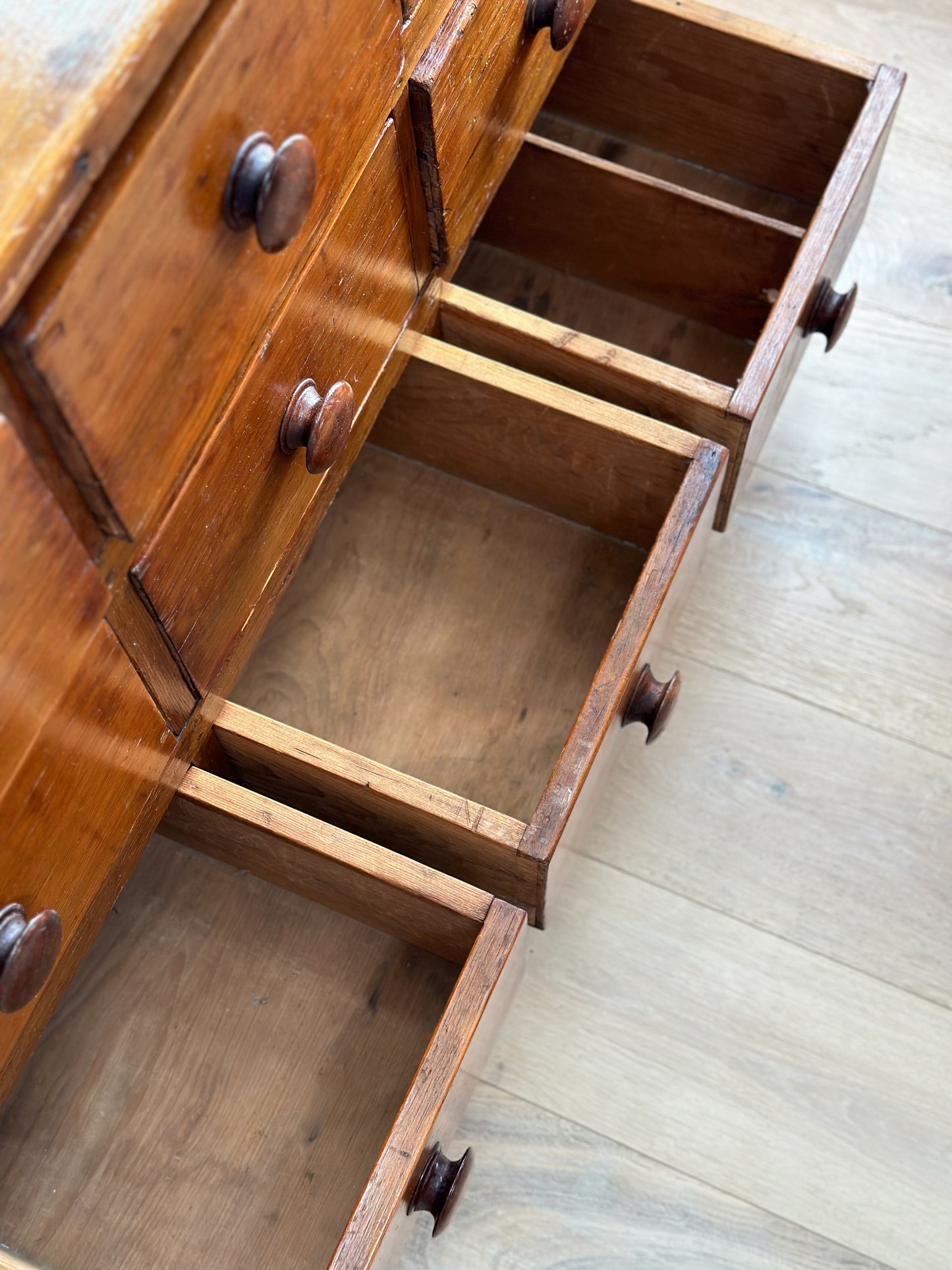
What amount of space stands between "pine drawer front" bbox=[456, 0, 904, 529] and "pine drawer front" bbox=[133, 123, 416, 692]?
0.17 meters

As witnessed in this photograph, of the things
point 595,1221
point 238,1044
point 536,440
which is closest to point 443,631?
point 536,440

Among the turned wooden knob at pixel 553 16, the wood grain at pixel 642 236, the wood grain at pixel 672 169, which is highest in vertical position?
the wood grain at pixel 672 169

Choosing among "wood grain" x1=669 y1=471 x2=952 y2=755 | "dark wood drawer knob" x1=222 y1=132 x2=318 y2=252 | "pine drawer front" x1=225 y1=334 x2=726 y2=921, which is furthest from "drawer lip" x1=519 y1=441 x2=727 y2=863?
"dark wood drawer knob" x1=222 y1=132 x2=318 y2=252

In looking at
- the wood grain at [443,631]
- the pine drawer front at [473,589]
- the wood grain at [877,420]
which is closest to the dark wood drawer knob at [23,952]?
the pine drawer front at [473,589]

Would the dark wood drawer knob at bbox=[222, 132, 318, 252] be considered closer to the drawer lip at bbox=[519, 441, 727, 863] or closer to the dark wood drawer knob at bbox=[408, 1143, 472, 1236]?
the drawer lip at bbox=[519, 441, 727, 863]

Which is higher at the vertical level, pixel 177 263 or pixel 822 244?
pixel 822 244

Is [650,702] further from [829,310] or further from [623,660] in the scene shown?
[829,310]

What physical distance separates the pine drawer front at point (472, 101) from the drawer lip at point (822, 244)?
0.63ft

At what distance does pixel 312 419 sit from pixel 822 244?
394 mm

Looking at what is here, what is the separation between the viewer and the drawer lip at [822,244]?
2.48ft

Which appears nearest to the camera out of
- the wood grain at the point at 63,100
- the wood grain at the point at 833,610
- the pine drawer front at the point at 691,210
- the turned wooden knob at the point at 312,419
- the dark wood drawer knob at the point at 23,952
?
the wood grain at the point at 63,100

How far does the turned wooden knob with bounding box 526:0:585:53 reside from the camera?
0.67 meters

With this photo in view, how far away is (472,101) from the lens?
2.13 ft

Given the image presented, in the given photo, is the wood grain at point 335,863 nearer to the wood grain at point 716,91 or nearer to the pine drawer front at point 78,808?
the pine drawer front at point 78,808
